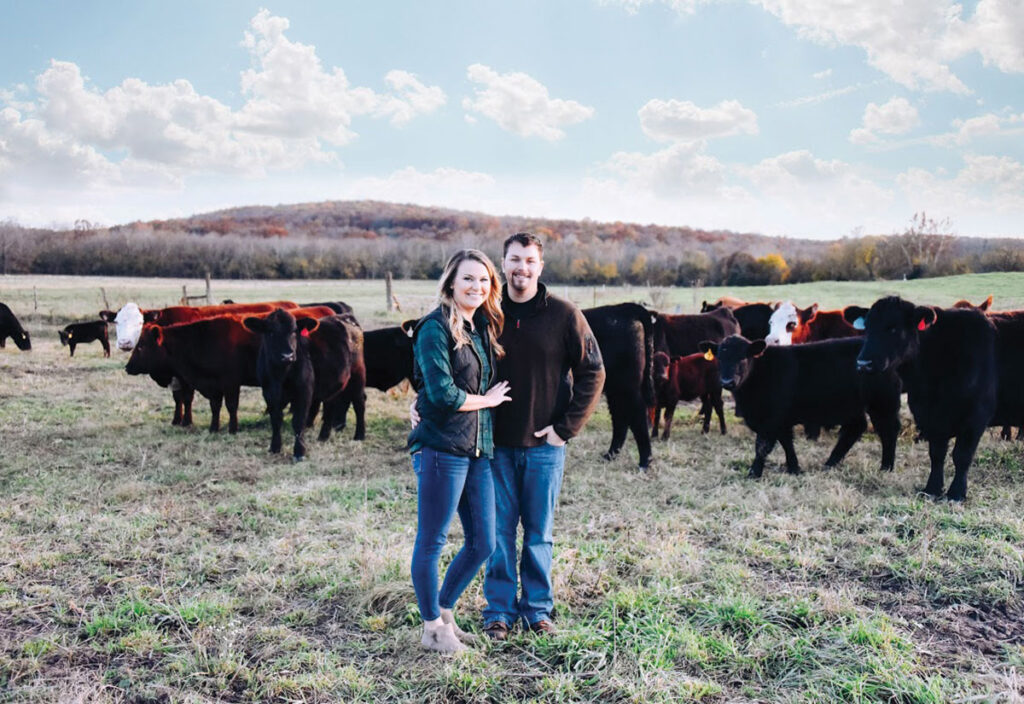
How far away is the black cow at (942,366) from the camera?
6105 mm

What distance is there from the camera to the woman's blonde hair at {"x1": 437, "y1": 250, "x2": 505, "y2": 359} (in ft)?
10.9

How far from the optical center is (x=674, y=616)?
13.0ft

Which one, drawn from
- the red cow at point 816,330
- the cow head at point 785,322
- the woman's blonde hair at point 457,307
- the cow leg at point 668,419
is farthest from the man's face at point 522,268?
the red cow at point 816,330

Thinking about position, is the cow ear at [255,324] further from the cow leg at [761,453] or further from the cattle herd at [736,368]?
the cow leg at [761,453]

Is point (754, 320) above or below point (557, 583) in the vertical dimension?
above

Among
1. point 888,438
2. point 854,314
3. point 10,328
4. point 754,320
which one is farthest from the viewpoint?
point 10,328

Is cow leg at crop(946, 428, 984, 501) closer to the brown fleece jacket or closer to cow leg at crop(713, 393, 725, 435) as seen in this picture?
cow leg at crop(713, 393, 725, 435)

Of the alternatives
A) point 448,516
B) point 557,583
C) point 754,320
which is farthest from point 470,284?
point 754,320

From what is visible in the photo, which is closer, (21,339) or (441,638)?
(441,638)

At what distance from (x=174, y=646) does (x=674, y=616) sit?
2738mm

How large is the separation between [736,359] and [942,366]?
1.79 meters

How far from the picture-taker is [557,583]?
4.31m

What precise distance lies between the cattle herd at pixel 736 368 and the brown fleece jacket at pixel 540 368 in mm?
2205

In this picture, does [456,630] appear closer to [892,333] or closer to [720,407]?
[892,333]
